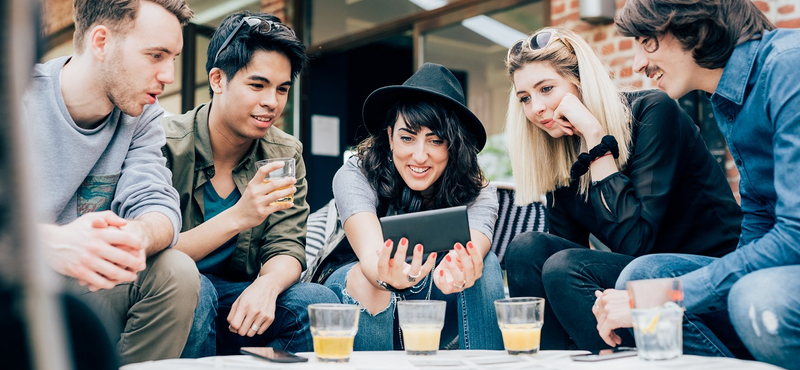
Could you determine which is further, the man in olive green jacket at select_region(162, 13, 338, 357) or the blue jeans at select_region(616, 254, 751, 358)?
the man in olive green jacket at select_region(162, 13, 338, 357)

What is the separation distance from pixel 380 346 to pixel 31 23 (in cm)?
178

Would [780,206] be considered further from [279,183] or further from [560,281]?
[279,183]

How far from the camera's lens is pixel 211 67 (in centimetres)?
259

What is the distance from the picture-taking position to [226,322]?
222 centimetres

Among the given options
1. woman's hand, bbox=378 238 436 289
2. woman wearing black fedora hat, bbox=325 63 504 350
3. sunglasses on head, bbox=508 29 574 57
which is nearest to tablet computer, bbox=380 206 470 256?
woman's hand, bbox=378 238 436 289

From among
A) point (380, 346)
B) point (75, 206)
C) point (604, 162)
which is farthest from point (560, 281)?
point (75, 206)

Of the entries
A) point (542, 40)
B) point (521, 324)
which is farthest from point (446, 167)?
point (521, 324)

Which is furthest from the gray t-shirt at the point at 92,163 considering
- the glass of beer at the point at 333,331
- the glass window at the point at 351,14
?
the glass window at the point at 351,14

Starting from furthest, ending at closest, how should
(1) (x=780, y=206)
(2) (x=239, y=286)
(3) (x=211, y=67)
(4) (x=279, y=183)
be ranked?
(3) (x=211, y=67) < (2) (x=239, y=286) < (4) (x=279, y=183) < (1) (x=780, y=206)

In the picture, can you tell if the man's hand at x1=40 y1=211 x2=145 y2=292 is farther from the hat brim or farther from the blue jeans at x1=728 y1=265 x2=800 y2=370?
the blue jeans at x1=728 y1=265 x2=800 y2=370

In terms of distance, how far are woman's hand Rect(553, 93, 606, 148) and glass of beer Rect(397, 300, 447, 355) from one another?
35.7 inches

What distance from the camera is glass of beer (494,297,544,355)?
4.75 feet

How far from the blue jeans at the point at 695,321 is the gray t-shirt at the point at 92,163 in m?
1.27

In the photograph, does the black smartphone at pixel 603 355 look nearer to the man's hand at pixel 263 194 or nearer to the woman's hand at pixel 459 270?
the woman's hand at pixel 459 270
